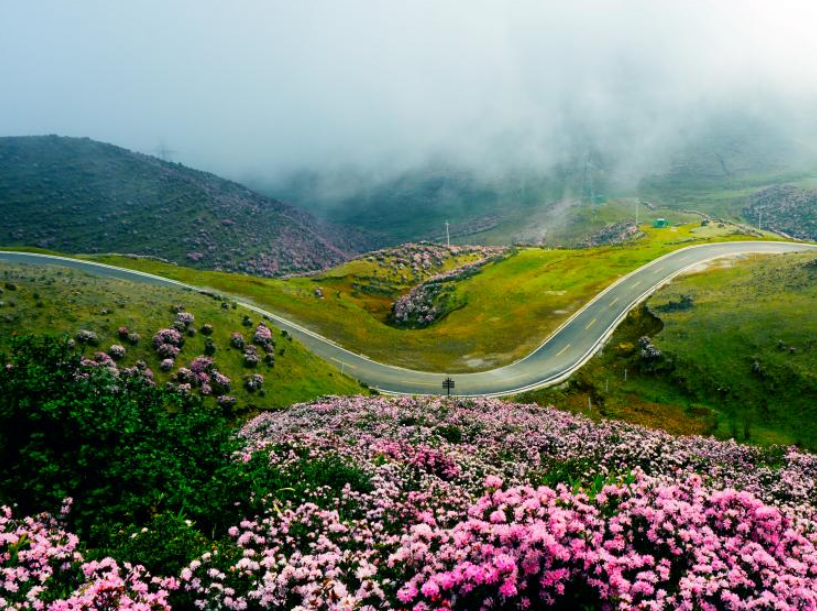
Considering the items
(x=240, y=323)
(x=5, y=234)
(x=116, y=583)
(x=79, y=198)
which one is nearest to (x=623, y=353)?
(x=240, y=323)

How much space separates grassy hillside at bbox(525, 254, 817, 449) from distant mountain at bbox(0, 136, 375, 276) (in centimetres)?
12256

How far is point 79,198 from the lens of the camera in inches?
6412

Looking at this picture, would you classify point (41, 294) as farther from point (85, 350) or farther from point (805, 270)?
point (805, 270)

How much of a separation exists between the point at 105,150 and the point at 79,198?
45904 mm

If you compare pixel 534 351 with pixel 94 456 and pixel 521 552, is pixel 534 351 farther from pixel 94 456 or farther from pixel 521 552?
pixel 521 552

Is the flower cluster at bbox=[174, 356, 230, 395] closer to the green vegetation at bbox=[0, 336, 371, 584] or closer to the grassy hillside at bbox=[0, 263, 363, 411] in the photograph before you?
the grassy hillside at bbox=[0, 263, 363, 411]

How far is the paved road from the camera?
172 feet

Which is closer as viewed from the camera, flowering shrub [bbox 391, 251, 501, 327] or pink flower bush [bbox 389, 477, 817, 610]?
pink flower bush [bbox 389, 477, 817, 610]

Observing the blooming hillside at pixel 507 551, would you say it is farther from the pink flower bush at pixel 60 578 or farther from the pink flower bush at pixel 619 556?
the pink flower bush at pixel 60 578

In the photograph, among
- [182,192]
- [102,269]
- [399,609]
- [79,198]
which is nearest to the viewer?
[399,609]

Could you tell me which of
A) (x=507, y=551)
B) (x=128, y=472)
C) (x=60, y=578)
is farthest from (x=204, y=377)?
(x=507, y=551)

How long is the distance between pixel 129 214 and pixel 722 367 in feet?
561

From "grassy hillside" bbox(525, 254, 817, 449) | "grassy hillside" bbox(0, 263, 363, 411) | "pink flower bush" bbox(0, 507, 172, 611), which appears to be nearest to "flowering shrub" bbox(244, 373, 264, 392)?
"grassy hillside" bbox(0, 263, 363, 411)

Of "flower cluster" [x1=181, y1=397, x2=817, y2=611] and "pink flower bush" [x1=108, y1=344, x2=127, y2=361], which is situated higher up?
"flower cluster" [x1=181, y1=397, x2=817, y2=611]
